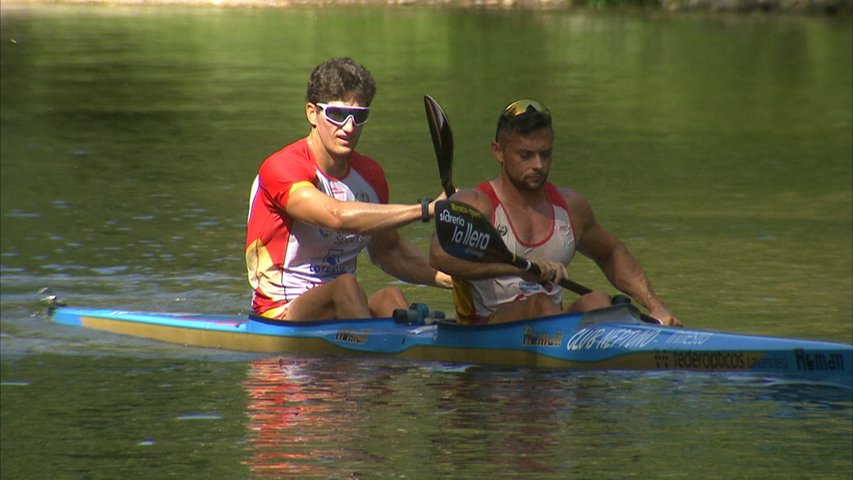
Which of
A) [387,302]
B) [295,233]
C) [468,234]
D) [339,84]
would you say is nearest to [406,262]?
[387,302]

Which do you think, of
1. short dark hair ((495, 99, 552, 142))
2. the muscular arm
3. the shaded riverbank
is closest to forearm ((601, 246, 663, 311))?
the muscular arm

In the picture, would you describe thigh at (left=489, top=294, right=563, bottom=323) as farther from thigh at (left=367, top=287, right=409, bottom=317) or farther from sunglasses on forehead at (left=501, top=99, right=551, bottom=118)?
sunglasses on forehead at (left=501, top=99, right=551, bottom=118)

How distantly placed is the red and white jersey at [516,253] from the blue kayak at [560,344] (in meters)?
0.14

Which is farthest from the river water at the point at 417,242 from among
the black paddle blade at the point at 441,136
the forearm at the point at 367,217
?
the black paddle blade at the point at 441,136

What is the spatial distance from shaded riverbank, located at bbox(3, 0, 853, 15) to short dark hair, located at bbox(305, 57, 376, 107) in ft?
112

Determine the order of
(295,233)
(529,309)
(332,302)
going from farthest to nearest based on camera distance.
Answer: (332,302) → (295,233) → (529,309)

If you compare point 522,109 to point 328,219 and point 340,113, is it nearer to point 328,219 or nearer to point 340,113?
point 340,113

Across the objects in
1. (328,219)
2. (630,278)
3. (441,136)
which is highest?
(441,136)

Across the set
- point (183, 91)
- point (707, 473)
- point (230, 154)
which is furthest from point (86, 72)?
point (707, 473)

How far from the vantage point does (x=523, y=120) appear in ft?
25.2

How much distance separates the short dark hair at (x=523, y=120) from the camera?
7652 millimetres

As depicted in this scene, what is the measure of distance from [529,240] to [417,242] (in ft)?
13.7

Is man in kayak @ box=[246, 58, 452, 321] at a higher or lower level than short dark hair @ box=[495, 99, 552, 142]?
lower

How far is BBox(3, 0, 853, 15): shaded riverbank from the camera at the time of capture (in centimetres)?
4112
